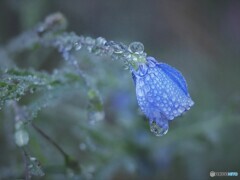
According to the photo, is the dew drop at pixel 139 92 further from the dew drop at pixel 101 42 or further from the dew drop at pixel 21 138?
the dew drop at pixel 21 138

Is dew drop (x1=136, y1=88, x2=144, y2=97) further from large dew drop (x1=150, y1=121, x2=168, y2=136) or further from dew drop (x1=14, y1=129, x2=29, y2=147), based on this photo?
dew drop (x1=14, y1=129, x2=29, y2=147)

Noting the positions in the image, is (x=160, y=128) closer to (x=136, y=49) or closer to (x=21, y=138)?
(x=136, y=49)

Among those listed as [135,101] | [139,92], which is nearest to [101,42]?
[139,92]

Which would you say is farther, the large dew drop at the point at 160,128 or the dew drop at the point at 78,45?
the dew drop at the point at 78,45

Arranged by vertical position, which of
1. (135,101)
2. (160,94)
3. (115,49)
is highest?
(135,101)

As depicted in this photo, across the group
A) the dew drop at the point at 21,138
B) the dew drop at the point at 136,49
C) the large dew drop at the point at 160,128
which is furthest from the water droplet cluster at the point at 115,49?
the dew drop at the point at 21,138

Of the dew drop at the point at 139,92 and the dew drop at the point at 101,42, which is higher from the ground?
the dew drop at the point at 101,42

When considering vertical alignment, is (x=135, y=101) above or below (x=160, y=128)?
above
